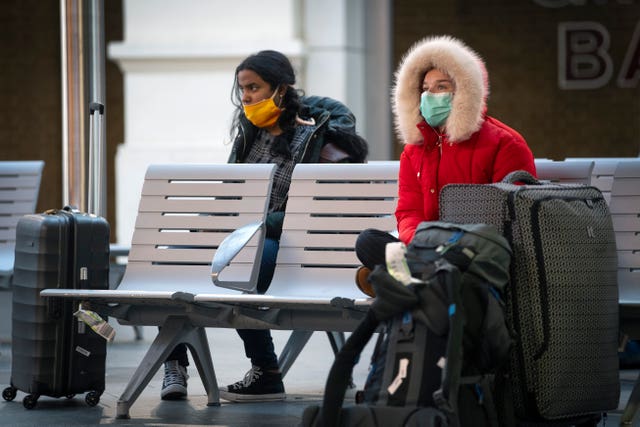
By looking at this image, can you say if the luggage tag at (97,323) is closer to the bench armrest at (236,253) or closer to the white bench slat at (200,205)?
the bench armrest at (236,253)

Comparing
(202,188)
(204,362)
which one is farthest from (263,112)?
(204,362)

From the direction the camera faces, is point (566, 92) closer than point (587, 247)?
No

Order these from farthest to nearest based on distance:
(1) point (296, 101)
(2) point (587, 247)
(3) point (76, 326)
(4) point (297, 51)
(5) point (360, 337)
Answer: (4) point (297, 51)
(1) point (296, 101)
(3) point (76, 326)
(2) point (587, 247)
(5) point (360, 337)

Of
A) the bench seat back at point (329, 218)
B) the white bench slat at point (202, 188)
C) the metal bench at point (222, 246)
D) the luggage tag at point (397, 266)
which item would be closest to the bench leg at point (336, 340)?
the metal bench at point (222, 246)

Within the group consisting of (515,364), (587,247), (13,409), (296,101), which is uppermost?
(296,101)

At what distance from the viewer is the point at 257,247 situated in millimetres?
6293

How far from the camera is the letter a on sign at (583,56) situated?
11.5 meters

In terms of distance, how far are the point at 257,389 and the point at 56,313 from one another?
39.5 inches

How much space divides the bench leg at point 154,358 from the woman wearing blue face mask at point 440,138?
1.04 metres

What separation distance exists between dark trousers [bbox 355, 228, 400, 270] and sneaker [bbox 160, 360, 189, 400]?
1577 millimetres

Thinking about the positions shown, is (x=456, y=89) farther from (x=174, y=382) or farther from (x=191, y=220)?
(x=174, y=382)

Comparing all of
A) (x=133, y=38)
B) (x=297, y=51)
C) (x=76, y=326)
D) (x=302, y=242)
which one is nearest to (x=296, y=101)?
(x=302, y=242)

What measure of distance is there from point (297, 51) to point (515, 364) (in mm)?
6689

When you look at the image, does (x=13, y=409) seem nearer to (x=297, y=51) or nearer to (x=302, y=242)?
(x=302, y=242)
